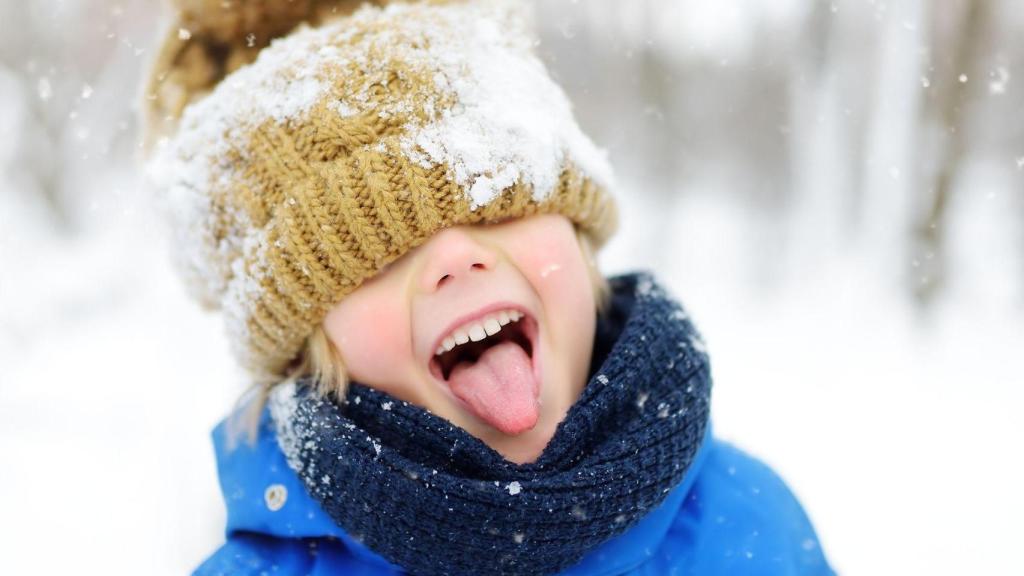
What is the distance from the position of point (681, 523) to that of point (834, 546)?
1122 mm

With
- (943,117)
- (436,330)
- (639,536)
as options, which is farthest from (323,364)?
(943,117)

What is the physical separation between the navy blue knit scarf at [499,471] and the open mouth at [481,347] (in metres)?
0.14

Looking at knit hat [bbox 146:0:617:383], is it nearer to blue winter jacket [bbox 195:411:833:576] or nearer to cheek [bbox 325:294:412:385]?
cheek [bbox 325:294:412:385]

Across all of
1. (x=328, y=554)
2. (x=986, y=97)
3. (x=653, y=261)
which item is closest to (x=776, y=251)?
(x=653, y=261)

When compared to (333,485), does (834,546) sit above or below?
below

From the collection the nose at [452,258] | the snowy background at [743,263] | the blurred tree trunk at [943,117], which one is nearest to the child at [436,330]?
the nose at [452,258]

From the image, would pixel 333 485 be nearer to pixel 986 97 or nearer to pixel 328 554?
pixel 328 554

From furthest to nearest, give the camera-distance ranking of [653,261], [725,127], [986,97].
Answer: [725,127] < [653,261] < [986,97]

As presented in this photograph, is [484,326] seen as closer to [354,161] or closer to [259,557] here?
[354,161]

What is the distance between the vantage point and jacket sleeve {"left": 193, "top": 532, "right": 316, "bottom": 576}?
1395 millimetres

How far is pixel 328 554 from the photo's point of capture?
1.43 m

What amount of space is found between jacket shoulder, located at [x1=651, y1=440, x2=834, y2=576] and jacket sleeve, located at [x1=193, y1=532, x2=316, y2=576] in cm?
68

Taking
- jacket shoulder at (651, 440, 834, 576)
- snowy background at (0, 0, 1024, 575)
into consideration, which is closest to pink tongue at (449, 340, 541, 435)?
jacket shoulder at (651, 440, 834, 576)

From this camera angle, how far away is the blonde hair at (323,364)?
137cm
